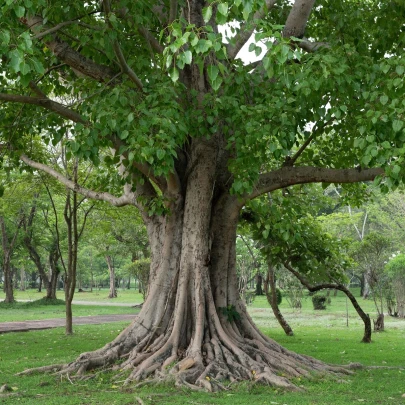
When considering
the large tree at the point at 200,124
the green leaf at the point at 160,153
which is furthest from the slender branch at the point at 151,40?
the green leaf at the point at 160,153

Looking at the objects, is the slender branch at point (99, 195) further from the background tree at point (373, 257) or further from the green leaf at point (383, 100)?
the background tree at point (373, 257)

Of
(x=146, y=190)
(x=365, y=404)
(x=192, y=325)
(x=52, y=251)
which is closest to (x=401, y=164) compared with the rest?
(x=365, y=404)

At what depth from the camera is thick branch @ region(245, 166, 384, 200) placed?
30.6 ft

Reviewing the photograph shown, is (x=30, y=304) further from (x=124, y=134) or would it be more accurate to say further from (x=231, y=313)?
(x=124, y=134)

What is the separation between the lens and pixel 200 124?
8.60 m

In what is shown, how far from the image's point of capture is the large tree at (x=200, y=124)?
737cm

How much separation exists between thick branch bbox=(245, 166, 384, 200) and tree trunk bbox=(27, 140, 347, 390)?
0.54m

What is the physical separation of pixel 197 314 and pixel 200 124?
2.90 m

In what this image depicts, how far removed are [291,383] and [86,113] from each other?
4717 mm

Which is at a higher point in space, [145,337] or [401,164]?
[401,164]

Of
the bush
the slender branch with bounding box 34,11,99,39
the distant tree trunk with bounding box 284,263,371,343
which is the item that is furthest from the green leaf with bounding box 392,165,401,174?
the bush

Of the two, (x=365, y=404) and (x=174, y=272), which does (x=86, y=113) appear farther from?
(x=365, y=404)

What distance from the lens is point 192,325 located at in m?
9.21

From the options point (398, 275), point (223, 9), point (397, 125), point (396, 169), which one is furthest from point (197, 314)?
point (398, 275)
